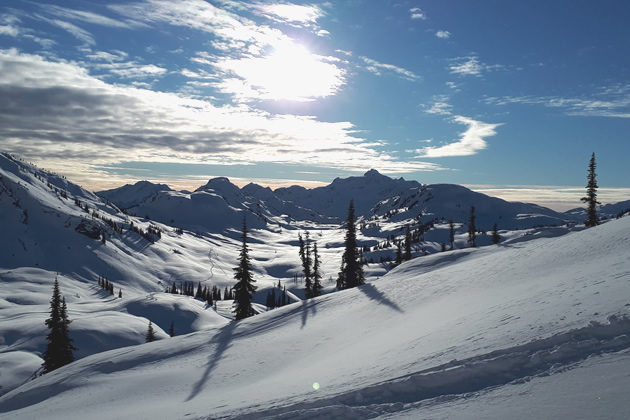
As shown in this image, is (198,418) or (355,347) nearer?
(198,418)

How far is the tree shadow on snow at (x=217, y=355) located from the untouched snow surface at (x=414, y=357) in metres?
0.14

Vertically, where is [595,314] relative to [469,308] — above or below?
above

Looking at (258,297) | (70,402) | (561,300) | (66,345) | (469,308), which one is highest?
(561,300)

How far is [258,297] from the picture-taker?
15412 cm

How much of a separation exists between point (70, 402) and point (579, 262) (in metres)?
27.6

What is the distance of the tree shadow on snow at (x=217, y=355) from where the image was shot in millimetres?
16406

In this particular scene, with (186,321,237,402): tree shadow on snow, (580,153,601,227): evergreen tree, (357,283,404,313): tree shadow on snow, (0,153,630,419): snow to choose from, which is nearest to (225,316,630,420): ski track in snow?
(0,153,630,419): snow

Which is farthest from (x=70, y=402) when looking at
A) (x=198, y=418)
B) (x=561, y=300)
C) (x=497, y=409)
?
(x=561, y=300)

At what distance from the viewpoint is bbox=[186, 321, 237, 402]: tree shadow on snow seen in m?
16.4

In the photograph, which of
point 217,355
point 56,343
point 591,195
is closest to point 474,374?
point 217,355

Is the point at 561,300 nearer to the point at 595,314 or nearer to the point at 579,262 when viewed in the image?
the point at 595,314

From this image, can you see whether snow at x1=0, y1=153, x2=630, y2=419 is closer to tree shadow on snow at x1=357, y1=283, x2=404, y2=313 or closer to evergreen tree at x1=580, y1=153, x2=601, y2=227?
tree shadow on snow at x1=357, y1=283, x2=404, y2=313

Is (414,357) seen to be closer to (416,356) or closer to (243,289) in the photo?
(416,356)

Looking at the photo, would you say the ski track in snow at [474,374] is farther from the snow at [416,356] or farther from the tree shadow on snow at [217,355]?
the tree shadow on snow at [217,355]
